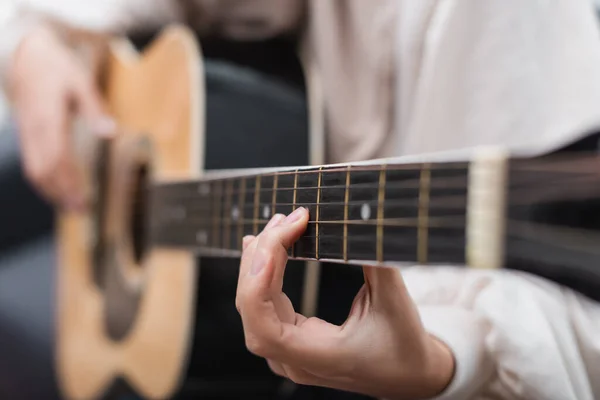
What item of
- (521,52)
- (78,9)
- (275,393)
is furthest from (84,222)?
(521,52)

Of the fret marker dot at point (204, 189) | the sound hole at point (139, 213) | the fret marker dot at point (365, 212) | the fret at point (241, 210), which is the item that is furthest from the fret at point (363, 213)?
the sound hole at point (139, 213)

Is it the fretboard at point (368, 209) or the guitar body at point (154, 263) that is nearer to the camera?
the fretboard at point (368, 209)

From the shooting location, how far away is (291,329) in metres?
0.31

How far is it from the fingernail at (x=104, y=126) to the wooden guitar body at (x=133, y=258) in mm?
12

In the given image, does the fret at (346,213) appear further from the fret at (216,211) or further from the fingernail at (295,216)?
the fret at (216,211)

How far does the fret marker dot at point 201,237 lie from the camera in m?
0.48

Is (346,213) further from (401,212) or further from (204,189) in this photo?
(204,189)

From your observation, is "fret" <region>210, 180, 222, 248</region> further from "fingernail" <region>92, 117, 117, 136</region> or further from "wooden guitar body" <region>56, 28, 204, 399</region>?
"fingernail" <region>92, 117, 117, 136</region>

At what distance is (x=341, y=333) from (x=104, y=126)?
0.57 m

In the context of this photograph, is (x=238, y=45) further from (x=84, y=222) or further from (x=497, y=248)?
(x=497, y=248)

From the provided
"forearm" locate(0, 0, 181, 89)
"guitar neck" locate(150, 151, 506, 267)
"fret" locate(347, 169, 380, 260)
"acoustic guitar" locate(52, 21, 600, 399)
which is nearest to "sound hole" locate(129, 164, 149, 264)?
"acoustic guitar" locate(52, 21, 600, 399)

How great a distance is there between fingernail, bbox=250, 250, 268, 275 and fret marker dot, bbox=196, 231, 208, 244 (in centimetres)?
18

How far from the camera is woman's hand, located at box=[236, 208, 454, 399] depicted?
0.29 meters

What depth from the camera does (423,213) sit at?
0.24 meters
